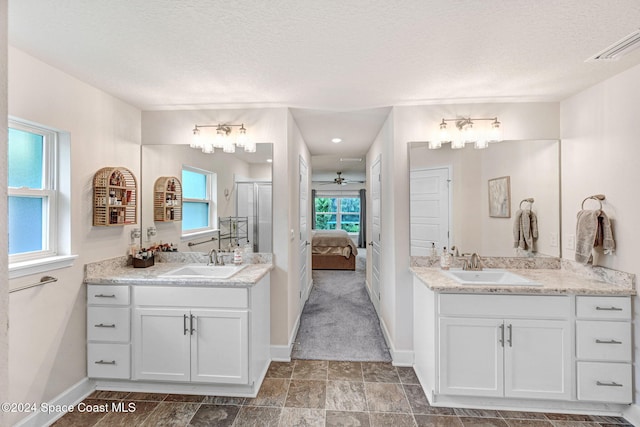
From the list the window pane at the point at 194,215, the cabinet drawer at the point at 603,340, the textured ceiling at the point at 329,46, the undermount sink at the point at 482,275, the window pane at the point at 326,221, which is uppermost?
the textured ceiling at the point at 329,46

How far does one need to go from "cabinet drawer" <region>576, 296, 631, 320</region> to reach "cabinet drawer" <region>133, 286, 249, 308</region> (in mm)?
2295

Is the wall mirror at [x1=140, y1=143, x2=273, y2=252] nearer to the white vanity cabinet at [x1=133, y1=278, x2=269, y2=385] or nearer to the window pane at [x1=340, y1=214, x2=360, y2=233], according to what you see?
the white vanity cabinet at [x1=133, y1=278, x2=269, y2=385]

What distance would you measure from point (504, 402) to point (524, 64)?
2.31 metres

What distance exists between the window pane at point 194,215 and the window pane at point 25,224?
107 centimetres

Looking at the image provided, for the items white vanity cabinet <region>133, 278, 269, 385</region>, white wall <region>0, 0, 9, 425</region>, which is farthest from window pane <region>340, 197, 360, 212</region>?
white wall <region>0, 0, 9, 425</region>

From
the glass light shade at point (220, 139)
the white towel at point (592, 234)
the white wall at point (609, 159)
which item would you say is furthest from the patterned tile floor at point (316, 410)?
the glass light shade at point (220, 139)

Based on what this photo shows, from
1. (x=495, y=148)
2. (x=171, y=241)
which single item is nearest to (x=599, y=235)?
(x=495, y=148)

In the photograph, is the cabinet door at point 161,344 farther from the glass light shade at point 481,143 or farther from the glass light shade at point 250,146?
the glass light shade at point 481,143

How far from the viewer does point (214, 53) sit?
6.02 feet

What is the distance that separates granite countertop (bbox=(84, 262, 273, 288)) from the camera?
2150 millimetres

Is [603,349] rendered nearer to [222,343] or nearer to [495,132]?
[495,132]

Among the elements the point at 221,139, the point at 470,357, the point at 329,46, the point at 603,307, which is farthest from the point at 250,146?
the point at 603,307

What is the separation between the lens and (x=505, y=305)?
2018mm

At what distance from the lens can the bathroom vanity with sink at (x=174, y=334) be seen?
215cm
